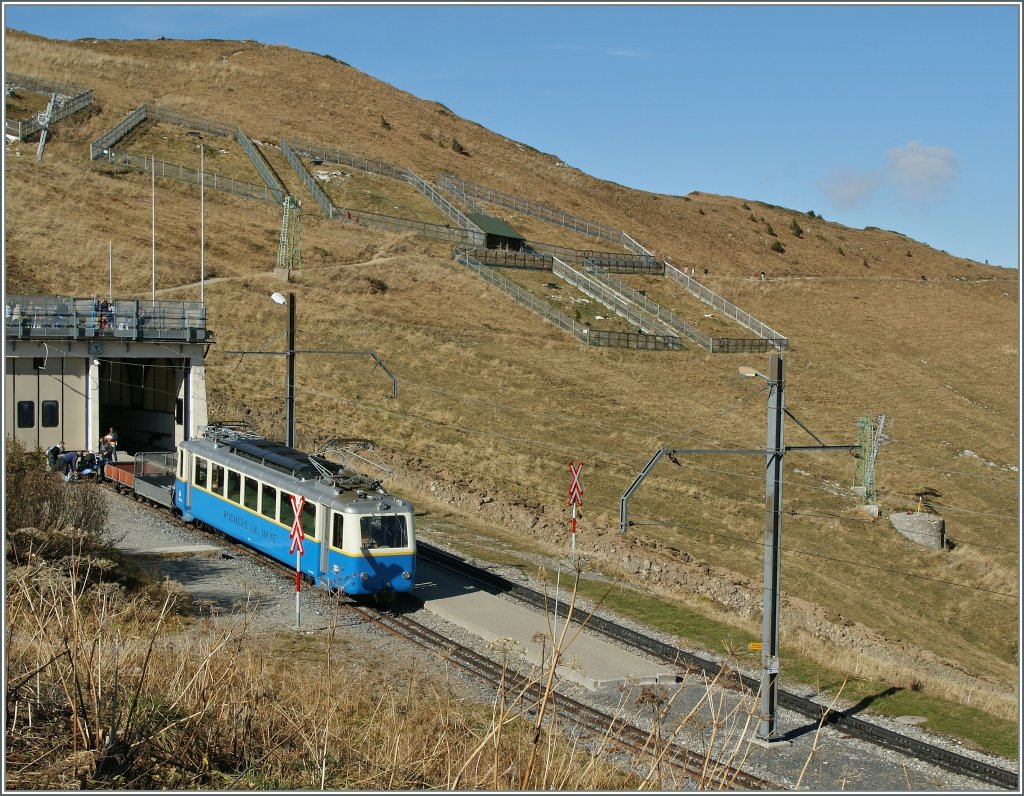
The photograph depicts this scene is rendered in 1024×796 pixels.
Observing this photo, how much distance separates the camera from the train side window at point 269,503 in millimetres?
23672

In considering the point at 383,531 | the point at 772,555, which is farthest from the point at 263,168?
the point at 772,555

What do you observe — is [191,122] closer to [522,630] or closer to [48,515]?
[48,515]

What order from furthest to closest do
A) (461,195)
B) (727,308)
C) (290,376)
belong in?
1. (461,195)
2. (727,308)
3. (290,376)

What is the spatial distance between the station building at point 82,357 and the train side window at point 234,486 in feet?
32.1

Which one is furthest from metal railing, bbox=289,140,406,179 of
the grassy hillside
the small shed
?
the small shed

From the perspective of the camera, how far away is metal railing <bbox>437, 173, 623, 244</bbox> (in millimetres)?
102188

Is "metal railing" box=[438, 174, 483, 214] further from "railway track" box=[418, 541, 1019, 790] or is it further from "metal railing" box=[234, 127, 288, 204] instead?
"railway track" box=[418, 541, 1019, 790]

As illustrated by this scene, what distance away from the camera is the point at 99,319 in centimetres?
3409

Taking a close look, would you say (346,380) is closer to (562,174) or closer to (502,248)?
(502,248)

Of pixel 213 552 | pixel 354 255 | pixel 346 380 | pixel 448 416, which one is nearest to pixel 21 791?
pixel 213 552

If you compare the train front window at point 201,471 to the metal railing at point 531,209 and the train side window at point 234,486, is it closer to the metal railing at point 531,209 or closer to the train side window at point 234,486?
the train side window at point 234,486

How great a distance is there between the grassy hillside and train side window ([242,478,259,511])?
7.36 meters

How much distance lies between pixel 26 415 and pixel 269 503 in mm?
14159

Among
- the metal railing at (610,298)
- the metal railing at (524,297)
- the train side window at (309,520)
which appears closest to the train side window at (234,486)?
the train side window at (309,520)
